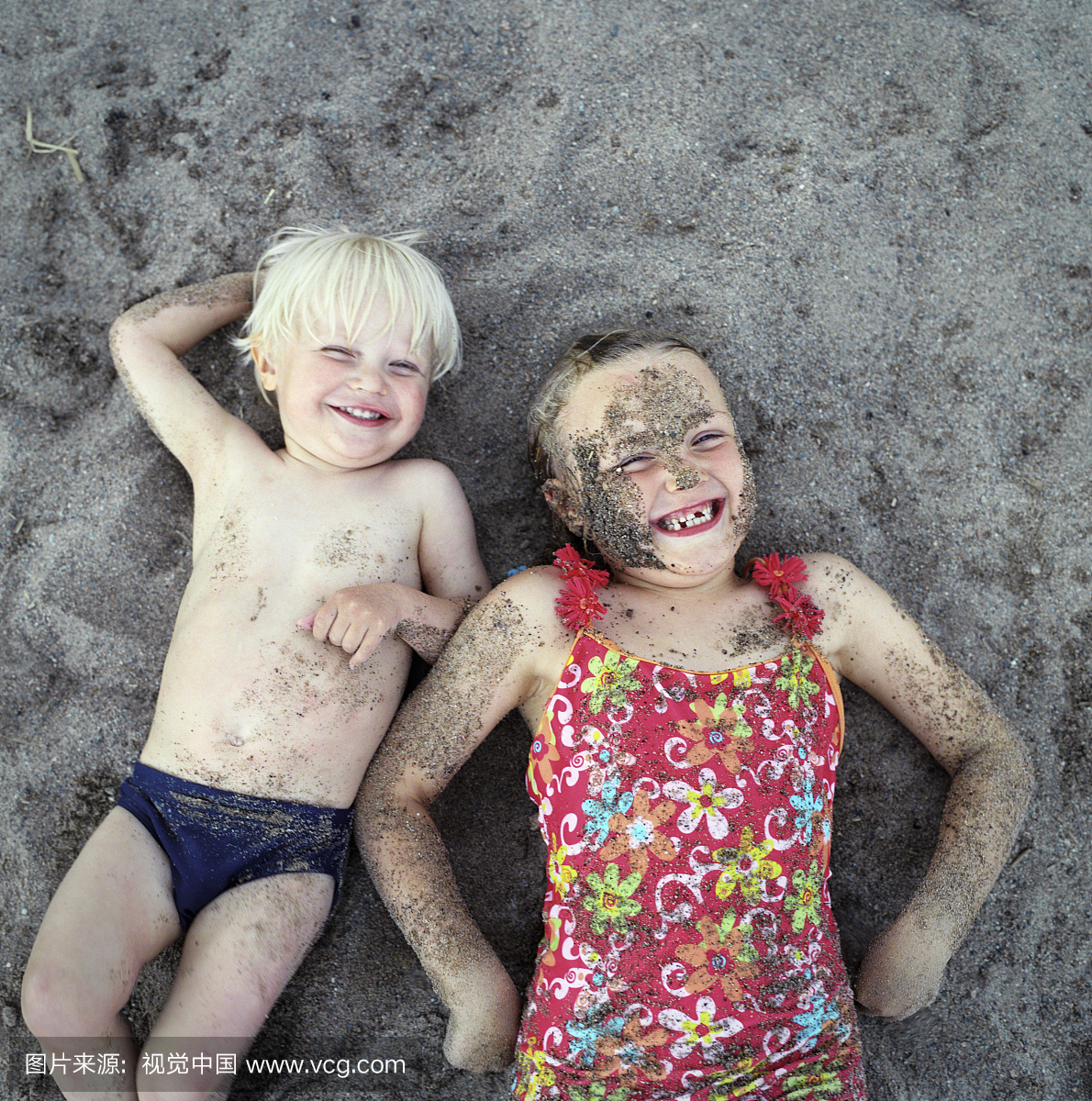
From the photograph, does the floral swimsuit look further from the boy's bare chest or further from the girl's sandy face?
the boy's bare chest

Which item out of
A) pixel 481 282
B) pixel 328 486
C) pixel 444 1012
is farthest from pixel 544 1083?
pixel 481 282

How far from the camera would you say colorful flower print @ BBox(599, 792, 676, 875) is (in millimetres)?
2172

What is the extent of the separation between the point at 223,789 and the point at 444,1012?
99 centimetres

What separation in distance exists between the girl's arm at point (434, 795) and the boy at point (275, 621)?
0.43 feet

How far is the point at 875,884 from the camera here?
107 inches

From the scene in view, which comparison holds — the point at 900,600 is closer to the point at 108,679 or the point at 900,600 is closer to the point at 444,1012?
the point at 444,1012

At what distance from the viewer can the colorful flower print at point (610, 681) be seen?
226cm

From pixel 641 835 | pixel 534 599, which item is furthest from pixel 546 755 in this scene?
pixel 534 599

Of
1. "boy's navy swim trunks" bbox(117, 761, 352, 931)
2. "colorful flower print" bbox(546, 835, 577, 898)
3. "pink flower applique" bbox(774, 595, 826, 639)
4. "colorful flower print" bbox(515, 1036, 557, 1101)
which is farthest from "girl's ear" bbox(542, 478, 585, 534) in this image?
"colorful flower print" bbox(515, 1036, 557, 1101)

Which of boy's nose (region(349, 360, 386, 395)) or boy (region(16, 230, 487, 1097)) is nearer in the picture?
boy (region(16, 230, 487, 1097))

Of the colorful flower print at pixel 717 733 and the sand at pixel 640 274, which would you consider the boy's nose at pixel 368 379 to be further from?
the colorful flower print at pixel 717 733

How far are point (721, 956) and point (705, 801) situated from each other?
1.27 ft

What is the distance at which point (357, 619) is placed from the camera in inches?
89.6

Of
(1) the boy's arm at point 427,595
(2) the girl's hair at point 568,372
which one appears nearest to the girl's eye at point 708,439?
(2) the girl's hair at point 568,372
